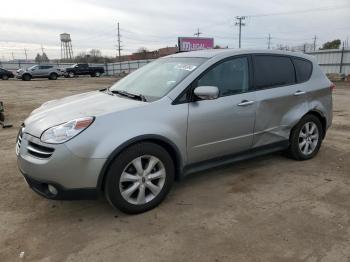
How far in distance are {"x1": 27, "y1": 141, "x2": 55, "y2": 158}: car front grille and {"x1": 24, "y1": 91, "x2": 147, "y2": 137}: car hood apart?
4.3 inches

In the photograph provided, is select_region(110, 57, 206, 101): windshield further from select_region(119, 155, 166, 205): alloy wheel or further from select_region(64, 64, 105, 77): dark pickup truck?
select_region(64, 64, 105, 77): dark pickup truck

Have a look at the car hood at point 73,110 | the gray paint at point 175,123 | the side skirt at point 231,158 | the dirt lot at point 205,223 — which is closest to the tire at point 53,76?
the dirt lot at point 205,223

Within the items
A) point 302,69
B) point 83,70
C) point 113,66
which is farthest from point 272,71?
point 113,66

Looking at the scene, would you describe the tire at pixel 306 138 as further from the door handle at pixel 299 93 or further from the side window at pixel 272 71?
the side window at pixel 272 71

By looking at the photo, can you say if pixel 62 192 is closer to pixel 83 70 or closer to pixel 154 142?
pixel 154 142

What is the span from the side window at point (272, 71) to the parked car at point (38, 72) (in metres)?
32.9

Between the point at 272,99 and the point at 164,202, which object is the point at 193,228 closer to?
the point at 164,202

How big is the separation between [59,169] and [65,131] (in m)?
0.36

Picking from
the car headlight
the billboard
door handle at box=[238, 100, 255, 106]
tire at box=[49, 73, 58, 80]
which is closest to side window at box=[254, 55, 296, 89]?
door handle at box=[238, 100, 255, 106]

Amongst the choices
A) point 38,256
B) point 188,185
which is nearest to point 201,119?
point 188,185

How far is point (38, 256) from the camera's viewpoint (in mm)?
2957

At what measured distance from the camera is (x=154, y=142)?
365 centimetres

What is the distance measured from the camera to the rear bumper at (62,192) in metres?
3.28

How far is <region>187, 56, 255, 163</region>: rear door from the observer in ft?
12.9
